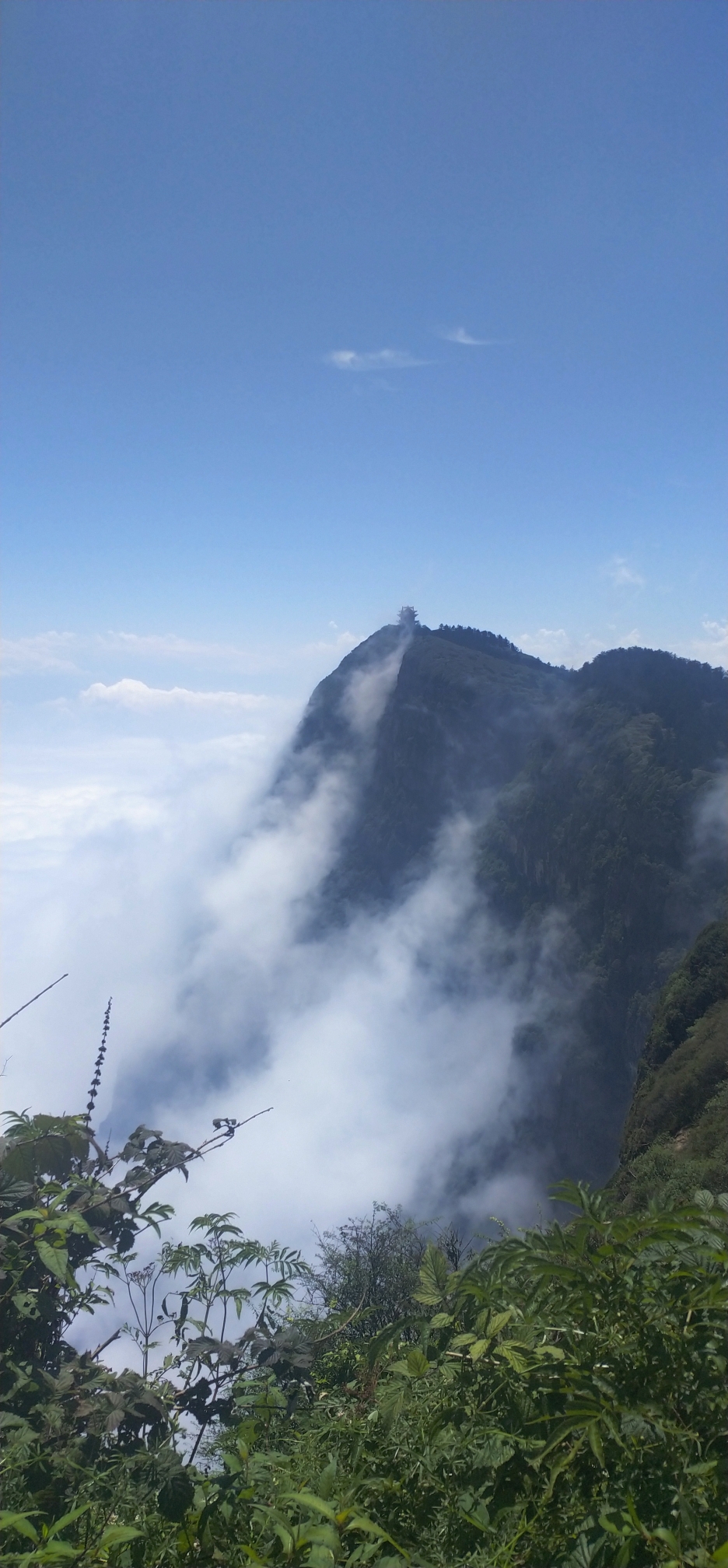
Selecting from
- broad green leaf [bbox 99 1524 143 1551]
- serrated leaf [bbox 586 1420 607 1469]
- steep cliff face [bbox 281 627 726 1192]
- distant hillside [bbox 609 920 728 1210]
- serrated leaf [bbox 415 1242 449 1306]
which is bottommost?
broad green leaf [bbox 99 1524 143 1551]

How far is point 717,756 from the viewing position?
253ft

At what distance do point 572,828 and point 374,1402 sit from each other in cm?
8900

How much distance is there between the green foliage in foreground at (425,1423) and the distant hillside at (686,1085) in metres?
15.4

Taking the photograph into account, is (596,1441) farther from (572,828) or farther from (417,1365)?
(572,828)

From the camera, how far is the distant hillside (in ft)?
69.2

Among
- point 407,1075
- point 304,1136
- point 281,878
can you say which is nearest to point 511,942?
point 407,1075

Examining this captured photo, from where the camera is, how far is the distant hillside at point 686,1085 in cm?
2109

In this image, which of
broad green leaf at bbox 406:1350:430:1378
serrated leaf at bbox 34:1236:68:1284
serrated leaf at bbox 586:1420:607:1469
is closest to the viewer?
serrated leaf at bbox 586:1420:607:1469

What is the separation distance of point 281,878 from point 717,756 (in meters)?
106

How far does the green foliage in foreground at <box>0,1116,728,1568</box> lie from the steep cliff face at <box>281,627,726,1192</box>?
223 feet

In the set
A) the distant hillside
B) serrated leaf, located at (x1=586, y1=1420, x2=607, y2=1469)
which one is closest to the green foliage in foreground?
serrated leaf, located at (x1=586, y1=1420, x2=607, y2=1469)

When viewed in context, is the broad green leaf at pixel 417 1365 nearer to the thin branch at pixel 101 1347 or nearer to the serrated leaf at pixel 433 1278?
the serrated leaf at pixel 433 1278

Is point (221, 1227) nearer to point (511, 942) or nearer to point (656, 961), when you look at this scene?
point (656, 961)

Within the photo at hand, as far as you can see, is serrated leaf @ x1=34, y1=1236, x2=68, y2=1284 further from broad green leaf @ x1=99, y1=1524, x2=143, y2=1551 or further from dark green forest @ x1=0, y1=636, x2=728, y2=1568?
broad green leaf @ x1=99, y1=1524, x2=143, y2=1551
